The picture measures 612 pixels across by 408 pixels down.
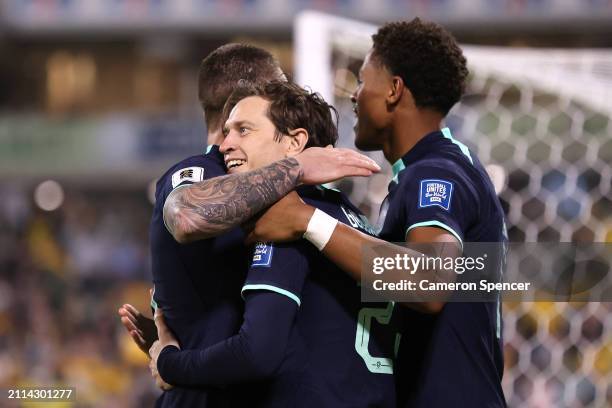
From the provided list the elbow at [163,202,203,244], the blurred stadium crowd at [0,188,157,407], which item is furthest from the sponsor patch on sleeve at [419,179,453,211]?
the blurred stadium crowd at [0,188,157,407]

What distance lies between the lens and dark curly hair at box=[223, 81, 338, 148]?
2223mm

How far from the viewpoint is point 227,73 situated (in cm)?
261

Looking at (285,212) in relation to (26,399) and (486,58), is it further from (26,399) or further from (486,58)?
(486,58)

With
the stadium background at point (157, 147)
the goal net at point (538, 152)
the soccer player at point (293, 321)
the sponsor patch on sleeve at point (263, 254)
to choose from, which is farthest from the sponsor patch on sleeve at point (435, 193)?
the goal net at point (538, 152)

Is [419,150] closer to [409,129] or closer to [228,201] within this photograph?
[409,129]

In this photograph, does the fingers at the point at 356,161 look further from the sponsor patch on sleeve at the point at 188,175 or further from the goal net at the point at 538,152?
the goal net at the point at 538,152

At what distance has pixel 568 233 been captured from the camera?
17.7 ft

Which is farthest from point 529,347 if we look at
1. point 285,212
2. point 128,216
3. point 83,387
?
point 128,216

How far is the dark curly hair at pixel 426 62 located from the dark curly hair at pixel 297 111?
0.52 metres

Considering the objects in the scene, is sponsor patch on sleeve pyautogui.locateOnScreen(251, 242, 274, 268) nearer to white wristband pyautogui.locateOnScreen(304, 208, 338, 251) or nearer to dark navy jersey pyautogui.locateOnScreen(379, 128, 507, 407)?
white wristband pyautogui.locateOnScreen(304, 208, 338, 251)

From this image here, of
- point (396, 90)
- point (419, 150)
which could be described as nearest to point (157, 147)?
point (396, 90)

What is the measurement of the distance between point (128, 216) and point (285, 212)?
1438 cm

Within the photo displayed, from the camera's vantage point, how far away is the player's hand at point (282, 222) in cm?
208

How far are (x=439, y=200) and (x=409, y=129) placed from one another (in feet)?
1.43
